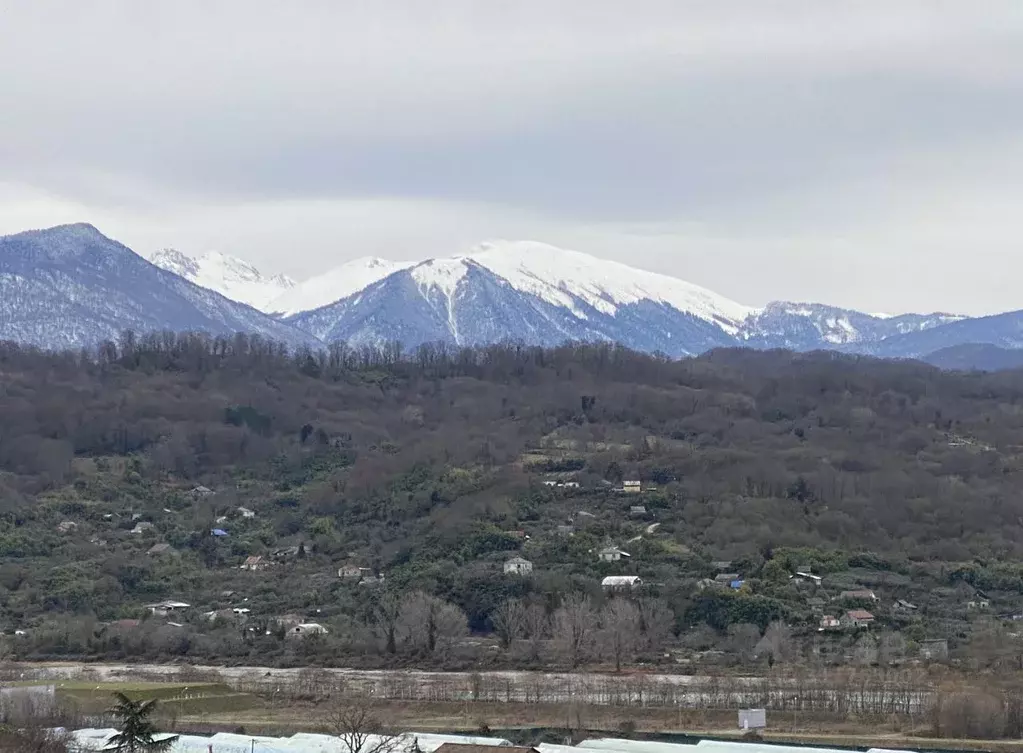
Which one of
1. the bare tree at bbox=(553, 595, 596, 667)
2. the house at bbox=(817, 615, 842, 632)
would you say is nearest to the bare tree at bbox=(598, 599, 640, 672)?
the bare tree at bbox=(553, 595, 596, 667)

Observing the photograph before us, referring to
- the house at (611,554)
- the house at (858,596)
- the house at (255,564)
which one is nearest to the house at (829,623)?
the house at (858,596)

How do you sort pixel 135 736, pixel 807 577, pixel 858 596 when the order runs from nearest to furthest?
pixel 135 736 → pixel 858 596 → pixel 807 577

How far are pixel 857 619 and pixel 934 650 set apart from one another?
17.0ft

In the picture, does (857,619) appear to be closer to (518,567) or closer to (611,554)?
(611,554)

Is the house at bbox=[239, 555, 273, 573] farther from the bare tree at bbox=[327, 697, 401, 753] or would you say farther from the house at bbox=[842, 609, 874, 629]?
the house at bbox=[842, 609, 874, 629]

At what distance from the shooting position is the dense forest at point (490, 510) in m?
66.1

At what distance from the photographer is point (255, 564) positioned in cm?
8125

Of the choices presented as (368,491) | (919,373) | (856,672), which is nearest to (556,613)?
(856,672)

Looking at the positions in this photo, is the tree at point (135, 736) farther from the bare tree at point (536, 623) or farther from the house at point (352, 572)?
the house at point (352, 572)

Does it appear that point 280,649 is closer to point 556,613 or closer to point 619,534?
point 556,613

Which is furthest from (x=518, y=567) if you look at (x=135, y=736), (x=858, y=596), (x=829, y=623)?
(x=135, y=736)

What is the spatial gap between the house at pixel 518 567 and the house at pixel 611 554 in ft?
11.1

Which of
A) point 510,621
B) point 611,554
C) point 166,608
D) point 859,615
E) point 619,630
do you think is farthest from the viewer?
point 611,554

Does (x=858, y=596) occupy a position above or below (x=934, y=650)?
above
